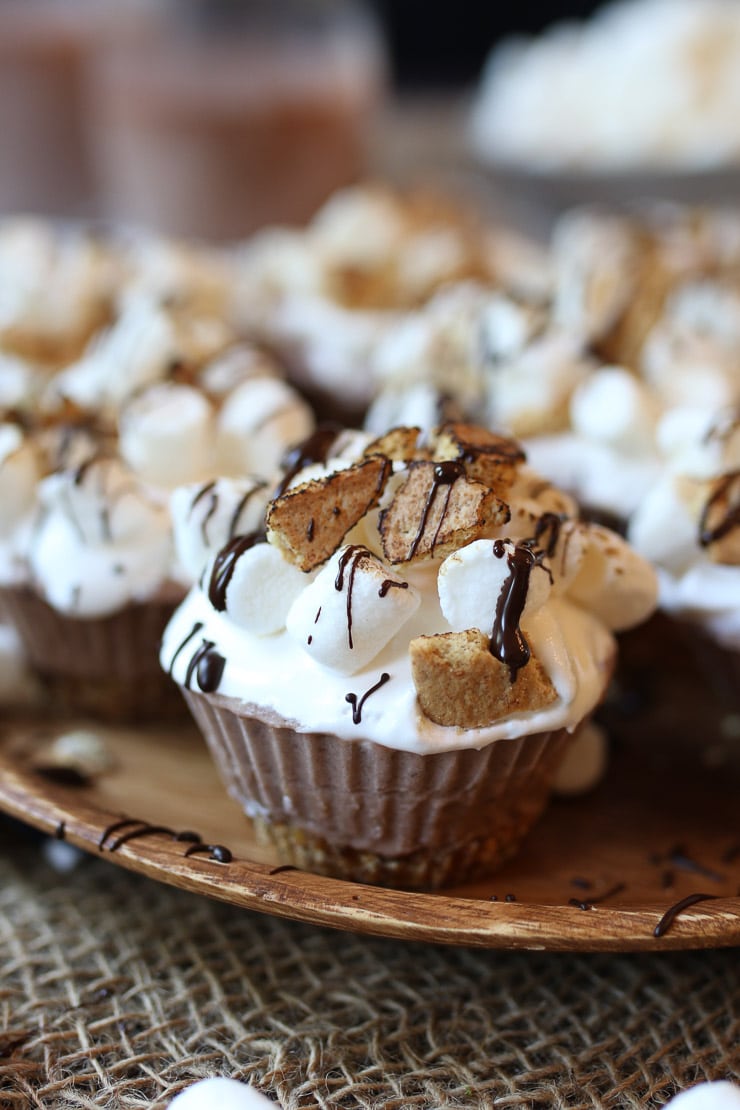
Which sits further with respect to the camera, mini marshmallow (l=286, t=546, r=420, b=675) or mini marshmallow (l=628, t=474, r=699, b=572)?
mini marshmallow (l=628, t=474, r=699, b=572)

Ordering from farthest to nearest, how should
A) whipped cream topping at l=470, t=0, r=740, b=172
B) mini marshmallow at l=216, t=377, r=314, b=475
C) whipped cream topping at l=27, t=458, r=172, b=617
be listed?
whipped cream topping at l=470, t=0, r=740, b=172 < mini marshmallow at l=216, t=377, r=314, b=475 < whipped cream topping at l=27, t=458, r=172, b=617

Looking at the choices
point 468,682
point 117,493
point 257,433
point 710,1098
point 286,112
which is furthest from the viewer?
point 286,112

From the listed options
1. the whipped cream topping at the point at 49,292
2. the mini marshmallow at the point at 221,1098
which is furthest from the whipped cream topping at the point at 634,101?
the mini marshmallow at the point at 221,1098

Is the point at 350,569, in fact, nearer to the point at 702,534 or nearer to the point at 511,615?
the point at 511,615

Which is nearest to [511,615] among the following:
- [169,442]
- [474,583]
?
[474,583]

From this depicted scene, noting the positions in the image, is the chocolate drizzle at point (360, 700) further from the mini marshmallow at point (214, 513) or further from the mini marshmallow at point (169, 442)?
the mini marshmallow at point (169, 442)

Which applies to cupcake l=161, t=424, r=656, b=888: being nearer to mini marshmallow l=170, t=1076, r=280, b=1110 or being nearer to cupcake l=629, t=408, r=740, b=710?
cupcake l=629, t=408, r=740, b=710

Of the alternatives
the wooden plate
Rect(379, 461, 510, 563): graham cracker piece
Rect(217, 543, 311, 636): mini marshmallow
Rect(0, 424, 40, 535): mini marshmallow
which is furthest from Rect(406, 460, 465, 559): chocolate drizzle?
Rect(0, 424, 40, 535): mini marshmallow

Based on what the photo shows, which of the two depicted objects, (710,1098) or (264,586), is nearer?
(710,1098)
